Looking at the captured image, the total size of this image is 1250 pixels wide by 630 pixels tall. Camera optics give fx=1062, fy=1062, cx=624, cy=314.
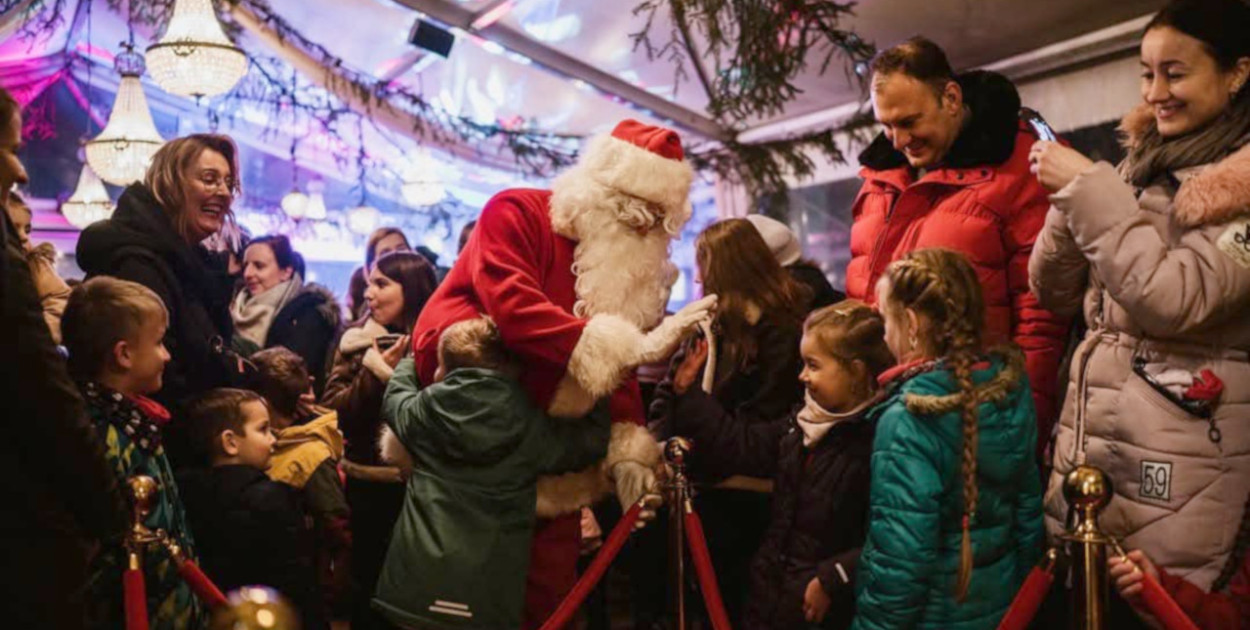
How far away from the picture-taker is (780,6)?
4.10 meters

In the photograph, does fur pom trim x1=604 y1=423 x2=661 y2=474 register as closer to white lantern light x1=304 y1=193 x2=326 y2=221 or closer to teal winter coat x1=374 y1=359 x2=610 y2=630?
teal winter coat x1=374 y1=359 x2=610 y2=630

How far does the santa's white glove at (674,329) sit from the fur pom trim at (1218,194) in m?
1.06

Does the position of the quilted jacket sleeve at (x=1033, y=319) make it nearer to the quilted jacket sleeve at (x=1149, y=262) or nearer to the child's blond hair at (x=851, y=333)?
the child's blond hair at (x=851, y=333)

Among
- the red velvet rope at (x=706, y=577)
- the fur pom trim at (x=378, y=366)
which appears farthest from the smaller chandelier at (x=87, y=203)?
the red velvet rope at (x=706, y=577)

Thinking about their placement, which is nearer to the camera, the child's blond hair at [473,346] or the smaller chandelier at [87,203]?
the child's blond hair at [473,346]

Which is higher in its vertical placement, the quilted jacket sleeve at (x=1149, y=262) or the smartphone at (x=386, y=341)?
the quilted jacket sleeve at (x=1149, y=262)

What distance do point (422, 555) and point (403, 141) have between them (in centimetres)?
492

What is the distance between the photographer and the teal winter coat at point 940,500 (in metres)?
2.28

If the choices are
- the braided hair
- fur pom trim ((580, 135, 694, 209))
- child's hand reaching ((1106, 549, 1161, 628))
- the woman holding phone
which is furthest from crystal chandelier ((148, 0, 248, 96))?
child's hand reaching ((1106, 549, 1161, 628))

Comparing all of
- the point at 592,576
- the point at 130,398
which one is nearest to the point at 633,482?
the point at 592,576

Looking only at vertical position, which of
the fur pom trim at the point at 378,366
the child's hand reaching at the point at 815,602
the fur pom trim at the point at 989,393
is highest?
the fur pom trim at the point at 989,393

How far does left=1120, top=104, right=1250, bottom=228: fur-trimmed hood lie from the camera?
219 cm

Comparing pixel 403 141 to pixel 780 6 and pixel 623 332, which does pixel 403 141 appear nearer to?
pixel 780 6

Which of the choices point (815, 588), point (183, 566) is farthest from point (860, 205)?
point (183, 566)
